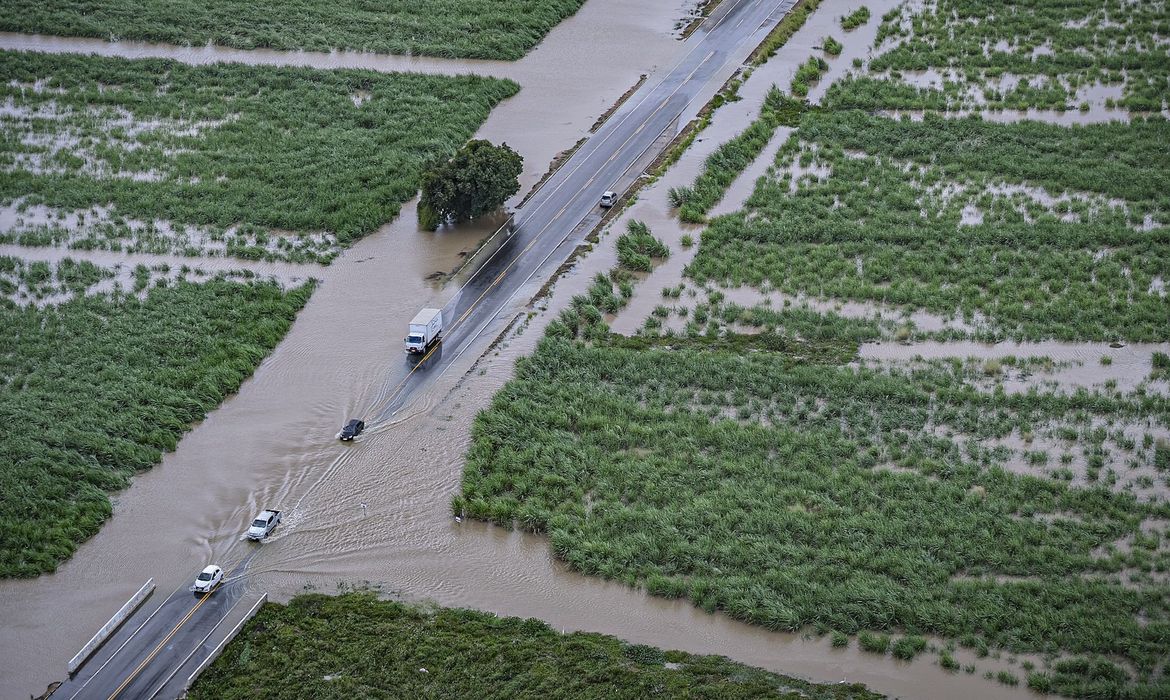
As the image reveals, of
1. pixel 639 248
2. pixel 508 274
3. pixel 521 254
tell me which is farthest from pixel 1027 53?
pixel 508 274

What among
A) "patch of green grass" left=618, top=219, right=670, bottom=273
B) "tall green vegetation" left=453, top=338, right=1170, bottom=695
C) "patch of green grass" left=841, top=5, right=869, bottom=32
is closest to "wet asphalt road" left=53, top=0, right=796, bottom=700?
"patch of green grass" left=618, top=219, right=670, bottom=273

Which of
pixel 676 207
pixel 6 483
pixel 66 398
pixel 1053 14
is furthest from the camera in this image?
pixel 1053 14

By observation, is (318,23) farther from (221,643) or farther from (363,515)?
(221,643)

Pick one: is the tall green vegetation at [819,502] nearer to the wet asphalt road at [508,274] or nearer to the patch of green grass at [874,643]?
the patch of green grass at [874,643]

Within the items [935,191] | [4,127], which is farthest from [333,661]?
[4,127]

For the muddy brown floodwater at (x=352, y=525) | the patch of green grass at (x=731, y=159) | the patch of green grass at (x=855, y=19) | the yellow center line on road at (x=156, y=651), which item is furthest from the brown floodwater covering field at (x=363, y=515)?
the patch of green grass at (x=855, y=19)

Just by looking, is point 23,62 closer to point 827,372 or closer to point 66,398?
point 66,398
